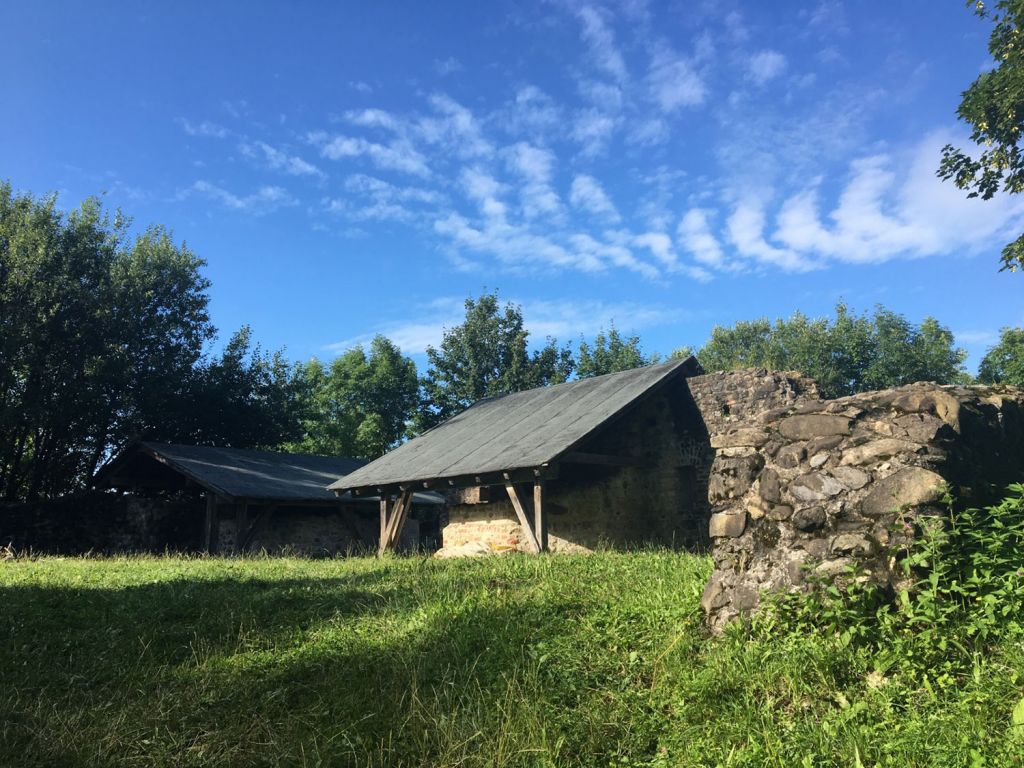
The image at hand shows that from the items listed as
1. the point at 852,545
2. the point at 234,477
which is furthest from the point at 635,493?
the point at 234,477

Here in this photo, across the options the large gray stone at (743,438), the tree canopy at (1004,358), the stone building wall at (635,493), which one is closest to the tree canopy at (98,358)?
the stone building wall at (635,493)

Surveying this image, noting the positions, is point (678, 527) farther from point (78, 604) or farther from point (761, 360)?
point (761, 360)

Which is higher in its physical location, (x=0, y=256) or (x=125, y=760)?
(x=0, y=256)

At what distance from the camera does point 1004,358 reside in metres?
34.4

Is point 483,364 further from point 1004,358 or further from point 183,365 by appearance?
point 1004,358

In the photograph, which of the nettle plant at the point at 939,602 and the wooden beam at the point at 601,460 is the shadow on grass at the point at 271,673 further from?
the wooden beam at the point at 601,460

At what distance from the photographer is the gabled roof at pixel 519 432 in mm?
11586

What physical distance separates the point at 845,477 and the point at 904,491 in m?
0.42

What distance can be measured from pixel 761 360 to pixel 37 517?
3809 centimetres

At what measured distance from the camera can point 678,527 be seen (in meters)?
13.1

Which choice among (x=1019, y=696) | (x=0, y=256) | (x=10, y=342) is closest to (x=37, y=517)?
(x=10, y=342)

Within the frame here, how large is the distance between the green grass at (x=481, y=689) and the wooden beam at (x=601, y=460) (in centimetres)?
466

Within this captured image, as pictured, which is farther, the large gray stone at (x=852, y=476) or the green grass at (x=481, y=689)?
the large gray stone at (x=852, y=476)

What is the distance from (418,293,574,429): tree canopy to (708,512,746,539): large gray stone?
2858 centimetres
